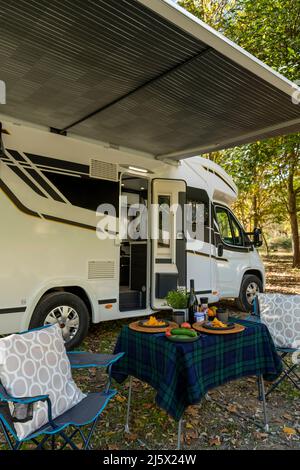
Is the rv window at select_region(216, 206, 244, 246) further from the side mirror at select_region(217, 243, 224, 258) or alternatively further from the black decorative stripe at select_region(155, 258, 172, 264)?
the black decorative stripe at select_region(155, 258, 172, 264)

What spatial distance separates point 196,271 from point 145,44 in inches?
150

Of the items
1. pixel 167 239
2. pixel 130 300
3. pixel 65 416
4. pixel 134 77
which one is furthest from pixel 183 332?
pixel 167 239

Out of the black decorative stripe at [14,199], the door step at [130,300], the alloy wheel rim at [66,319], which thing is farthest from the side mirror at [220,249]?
the black decorative stripe at [14,199]

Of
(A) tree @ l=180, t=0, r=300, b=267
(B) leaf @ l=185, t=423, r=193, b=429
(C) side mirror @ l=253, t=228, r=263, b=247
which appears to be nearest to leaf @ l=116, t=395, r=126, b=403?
(B) leaf @ l=185, t=423, r=193, b=429

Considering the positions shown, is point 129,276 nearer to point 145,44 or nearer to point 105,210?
point 105,210

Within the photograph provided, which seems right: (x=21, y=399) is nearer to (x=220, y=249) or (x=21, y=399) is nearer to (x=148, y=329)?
(x=148, y=329)

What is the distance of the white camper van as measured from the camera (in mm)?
4070

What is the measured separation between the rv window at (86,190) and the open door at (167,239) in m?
0.84

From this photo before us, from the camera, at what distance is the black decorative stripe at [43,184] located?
166 inches

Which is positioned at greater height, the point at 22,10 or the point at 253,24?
the point at 253,24

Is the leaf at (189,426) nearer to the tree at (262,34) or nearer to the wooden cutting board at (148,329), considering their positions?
the wooden cutting board at (148,329)

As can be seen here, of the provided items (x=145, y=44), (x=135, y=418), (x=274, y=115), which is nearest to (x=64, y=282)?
(x=135, y=418)
